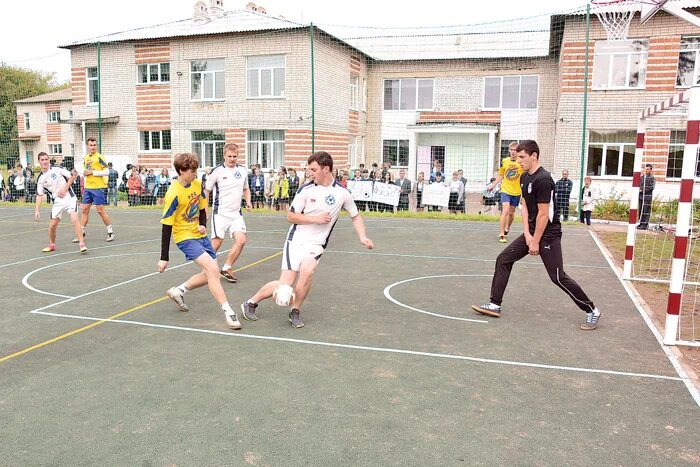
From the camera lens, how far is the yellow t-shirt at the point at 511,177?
→ 12391 millimetres

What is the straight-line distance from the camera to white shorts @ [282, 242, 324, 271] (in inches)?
244

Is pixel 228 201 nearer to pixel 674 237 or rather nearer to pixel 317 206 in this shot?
pixel 317 206

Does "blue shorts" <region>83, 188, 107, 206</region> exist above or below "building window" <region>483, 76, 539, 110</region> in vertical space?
below

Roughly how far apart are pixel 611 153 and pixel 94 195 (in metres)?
20.2

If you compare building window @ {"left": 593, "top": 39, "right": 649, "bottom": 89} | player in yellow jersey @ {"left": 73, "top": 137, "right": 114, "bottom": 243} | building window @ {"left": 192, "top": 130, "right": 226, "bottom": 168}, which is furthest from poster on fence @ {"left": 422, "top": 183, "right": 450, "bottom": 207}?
building window @ {"left": 192, "top": 130, "right": 226, "bottom": 168}

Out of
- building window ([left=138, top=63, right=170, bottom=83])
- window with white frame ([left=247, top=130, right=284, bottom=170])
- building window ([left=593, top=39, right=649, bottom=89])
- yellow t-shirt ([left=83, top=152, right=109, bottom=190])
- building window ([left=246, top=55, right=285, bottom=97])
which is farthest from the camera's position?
building window ([left=138, top=63, right=170, bottom=83])

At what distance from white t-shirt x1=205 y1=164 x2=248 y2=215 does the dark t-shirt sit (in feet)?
14.3

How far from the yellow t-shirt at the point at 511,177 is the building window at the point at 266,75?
15.3 meters

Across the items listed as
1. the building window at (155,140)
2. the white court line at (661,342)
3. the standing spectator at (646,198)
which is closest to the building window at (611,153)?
the standing spectator at (646,198)

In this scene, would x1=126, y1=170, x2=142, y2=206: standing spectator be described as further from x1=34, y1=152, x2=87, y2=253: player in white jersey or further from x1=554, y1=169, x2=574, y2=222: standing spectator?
x1=554, y1=169, x2=574, y2=222: standing spectator

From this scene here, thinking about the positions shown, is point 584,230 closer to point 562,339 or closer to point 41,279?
point 562,339

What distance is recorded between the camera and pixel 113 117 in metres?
28.6

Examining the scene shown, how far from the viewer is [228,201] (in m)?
8.80

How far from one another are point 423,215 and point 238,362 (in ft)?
44.2
